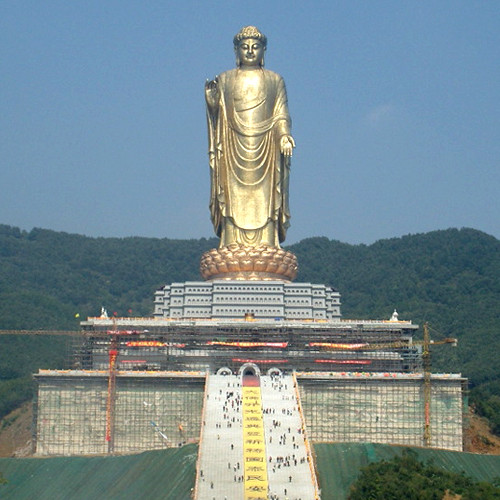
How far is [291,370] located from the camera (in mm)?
43469

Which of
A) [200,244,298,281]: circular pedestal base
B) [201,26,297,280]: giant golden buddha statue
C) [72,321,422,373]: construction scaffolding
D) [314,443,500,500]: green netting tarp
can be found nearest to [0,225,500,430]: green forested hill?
[72,321,422,373]: construction scaffolding

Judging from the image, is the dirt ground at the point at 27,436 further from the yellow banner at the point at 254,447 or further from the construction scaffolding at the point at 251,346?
the yellow banner at the point at 254,447

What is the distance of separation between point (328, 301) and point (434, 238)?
34400 millimetres

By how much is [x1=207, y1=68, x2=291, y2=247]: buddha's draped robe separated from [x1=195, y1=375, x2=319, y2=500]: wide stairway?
9188mm

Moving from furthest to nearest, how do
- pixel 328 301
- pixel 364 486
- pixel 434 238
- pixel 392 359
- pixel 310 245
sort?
pixel 310 245
pixel 434 238
pixel 328 301
pixel 392 359
pixel 364 486

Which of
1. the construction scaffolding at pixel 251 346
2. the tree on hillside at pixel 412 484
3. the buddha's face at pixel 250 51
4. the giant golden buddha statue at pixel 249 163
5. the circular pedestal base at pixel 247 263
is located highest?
the buddha's face at pixel 250 51

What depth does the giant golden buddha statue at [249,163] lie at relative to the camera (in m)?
49.0

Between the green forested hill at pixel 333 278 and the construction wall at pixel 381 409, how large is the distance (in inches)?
434

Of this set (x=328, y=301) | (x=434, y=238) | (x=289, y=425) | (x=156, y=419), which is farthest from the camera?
(x=434, y=238)

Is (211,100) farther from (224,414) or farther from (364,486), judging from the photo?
(364,486)

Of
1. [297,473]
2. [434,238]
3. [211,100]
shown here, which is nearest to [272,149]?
[211,100]

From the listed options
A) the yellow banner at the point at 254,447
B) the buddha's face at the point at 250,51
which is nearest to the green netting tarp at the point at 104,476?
the yellow banner at the point at 254,447

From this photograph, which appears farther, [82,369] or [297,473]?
[82,369]

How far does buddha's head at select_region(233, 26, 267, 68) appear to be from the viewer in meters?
50.4
